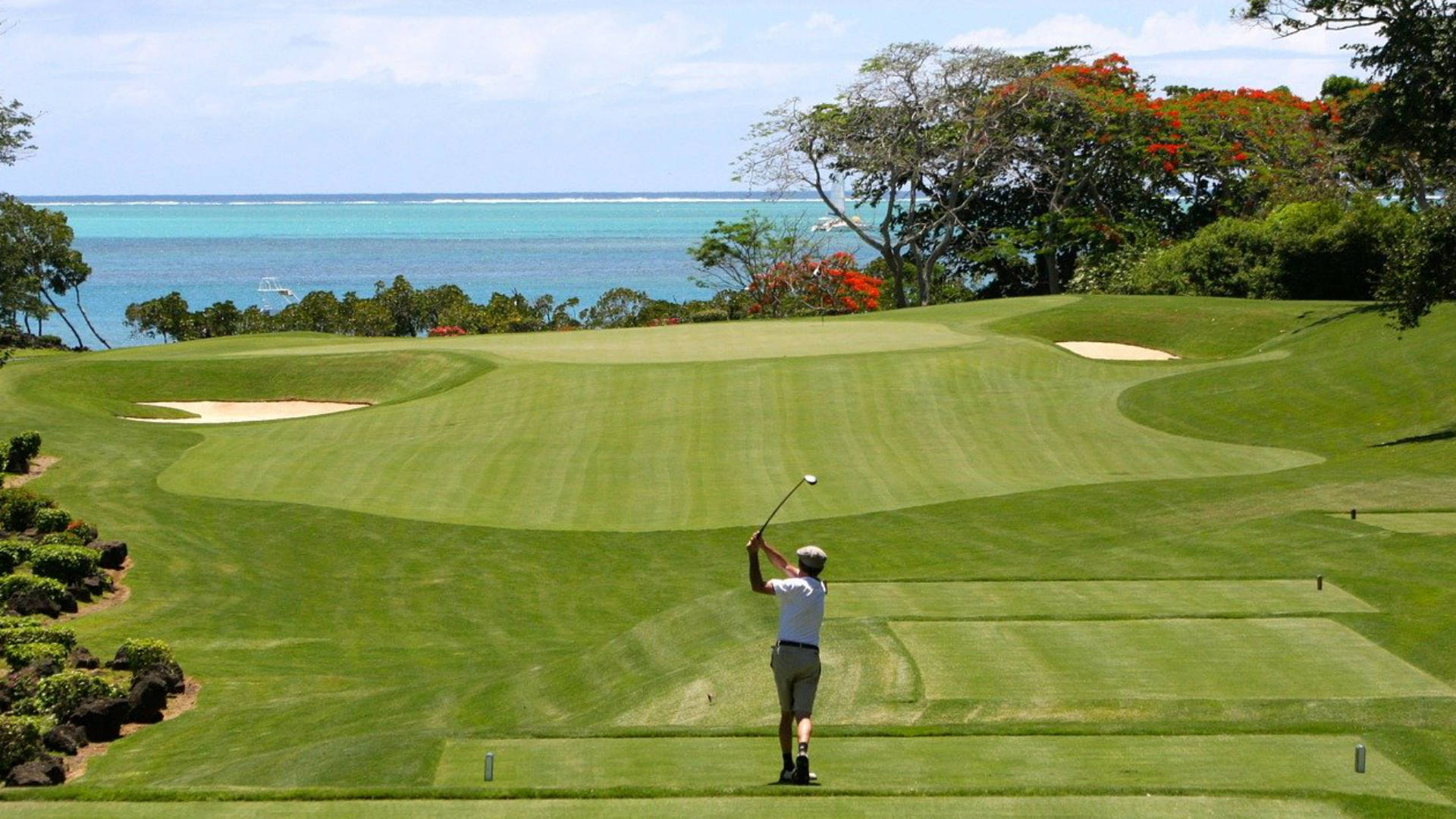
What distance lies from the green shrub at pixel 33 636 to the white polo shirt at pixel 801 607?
401 inches

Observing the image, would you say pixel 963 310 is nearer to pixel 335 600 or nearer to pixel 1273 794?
pixel 335 600

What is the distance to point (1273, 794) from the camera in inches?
398

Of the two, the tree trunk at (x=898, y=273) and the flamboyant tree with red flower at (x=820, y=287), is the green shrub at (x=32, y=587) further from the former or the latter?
the flamboyant tree with red flower at (x=820, y=287)

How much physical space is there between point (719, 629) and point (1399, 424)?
19593mm

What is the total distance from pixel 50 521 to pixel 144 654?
21.8 feet

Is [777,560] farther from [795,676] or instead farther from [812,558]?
[795,676]

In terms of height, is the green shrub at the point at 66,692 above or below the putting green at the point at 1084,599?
below

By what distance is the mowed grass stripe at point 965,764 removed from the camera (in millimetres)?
10562

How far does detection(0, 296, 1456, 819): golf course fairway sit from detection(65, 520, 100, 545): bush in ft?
2.50

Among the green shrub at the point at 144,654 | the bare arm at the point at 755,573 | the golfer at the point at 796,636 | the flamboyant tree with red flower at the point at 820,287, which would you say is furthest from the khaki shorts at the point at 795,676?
the flamboyant tree with red flower at the point at 820,287

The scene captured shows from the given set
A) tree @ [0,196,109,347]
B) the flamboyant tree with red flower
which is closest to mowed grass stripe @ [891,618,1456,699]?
tree @ [0,196,109,347]

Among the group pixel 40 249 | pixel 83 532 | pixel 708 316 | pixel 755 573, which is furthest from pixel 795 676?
pixel 40 249

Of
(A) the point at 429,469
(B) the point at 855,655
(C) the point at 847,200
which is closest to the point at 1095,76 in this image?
(C) the point at 847,200

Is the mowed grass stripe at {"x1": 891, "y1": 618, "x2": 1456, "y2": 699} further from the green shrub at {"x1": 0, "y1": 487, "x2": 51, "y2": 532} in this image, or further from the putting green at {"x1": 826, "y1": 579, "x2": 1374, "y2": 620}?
the green shrub at {"x1": 0, "y1": 487, "x2": 51, "y2": 532}
